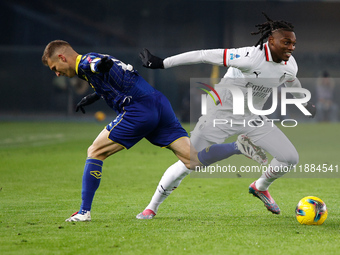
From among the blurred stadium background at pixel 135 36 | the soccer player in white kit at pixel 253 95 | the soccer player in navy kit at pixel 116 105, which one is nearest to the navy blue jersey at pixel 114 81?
the soccer player in navy kit at pixel 116 105

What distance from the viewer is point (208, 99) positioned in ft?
25.1

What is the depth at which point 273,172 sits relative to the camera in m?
7.04

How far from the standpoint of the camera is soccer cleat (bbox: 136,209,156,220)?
6.77 metres

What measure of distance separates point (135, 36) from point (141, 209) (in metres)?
32.9

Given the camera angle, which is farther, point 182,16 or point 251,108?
point 182,16

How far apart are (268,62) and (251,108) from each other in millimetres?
629

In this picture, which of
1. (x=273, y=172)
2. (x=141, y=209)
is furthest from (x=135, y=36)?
(x=273, y=172)

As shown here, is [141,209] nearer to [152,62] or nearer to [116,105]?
[116,105]

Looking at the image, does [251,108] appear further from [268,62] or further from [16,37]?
[16,37]

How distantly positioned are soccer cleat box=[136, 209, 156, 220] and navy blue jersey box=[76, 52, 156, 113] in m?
1.21

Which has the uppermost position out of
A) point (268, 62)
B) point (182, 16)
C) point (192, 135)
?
point (182, 16)

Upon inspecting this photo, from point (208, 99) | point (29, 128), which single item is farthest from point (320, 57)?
point (208, 99)

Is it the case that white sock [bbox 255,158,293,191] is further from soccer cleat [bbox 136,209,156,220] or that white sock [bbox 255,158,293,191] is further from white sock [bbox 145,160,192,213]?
soccer cleat [bbox 136,209,156,220]

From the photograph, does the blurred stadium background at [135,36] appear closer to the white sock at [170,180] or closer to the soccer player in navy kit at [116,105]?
the white sock at [170,180]
